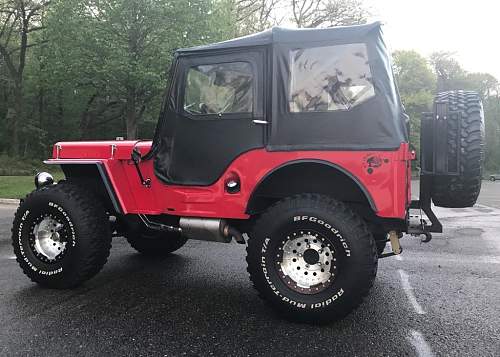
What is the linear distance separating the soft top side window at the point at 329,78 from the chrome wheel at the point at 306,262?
43.2 inches

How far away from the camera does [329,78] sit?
381cm

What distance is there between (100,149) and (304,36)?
93.8 inches

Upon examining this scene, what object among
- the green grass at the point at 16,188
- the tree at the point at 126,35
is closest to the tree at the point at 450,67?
the tree at the point at 126,35

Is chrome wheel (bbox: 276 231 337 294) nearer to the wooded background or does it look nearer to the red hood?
the red hood

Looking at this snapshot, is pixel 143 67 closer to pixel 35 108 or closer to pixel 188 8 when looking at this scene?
pixel 188 8

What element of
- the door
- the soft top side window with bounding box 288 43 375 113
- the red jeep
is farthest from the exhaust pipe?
the soft top side window with bounding box 288 43 375 113

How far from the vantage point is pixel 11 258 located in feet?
19.1

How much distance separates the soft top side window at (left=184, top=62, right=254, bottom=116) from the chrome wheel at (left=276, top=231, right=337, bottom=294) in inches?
48.0

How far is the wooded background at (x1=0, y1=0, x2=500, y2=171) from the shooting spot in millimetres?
19094

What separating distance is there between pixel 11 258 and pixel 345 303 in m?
4.48

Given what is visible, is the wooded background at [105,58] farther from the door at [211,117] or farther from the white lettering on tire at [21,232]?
the white lettering on tire at [21,232]

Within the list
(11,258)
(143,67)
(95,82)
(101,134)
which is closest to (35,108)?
(101,134)

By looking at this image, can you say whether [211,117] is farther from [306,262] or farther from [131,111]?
[131,111]

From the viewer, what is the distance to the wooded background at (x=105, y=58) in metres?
19.1
